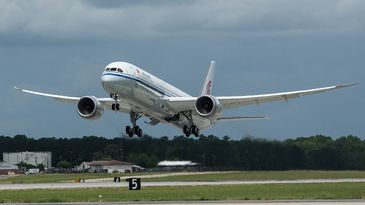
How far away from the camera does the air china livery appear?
244ft

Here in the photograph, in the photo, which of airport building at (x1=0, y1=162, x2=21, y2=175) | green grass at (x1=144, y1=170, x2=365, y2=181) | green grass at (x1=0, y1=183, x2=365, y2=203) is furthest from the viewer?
airport building at (x1=0, y1=162, x2=21, y2=175)

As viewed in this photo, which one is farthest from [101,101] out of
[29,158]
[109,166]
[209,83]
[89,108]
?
[29,158]

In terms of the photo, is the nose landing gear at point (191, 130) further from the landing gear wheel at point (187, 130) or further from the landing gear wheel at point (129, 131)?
the landing gear wheel at point (129, 131)

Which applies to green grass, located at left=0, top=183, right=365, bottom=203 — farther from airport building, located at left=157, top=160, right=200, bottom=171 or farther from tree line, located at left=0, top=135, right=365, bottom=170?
airport building, located at left=157, top=160, right=200, bottom=171

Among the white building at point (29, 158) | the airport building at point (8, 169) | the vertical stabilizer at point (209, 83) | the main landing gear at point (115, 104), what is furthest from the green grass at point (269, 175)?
the airport building at point (8, 169)

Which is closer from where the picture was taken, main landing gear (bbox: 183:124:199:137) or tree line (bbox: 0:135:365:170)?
main landing gear (bbox: 183:124:199:137)

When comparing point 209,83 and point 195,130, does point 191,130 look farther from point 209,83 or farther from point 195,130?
point 209,83

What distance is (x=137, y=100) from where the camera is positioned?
7569 centimetres

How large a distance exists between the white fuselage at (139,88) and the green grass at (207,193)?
6.62 m

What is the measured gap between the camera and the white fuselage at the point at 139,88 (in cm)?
7381

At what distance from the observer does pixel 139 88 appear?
246ft

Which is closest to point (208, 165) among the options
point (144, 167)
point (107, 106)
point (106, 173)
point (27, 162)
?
point (144, 167)

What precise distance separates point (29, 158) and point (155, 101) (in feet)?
344

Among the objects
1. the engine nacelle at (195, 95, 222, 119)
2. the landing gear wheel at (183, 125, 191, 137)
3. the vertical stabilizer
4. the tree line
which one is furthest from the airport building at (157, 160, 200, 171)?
the engine nacelle at (195, 95, 222, 119)
